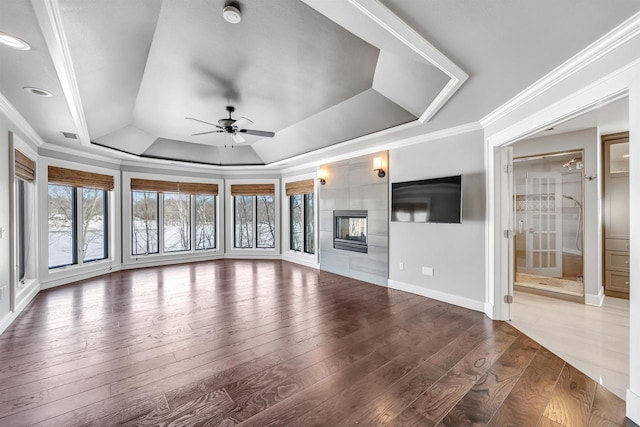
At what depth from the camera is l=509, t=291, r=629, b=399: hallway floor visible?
7.77ft

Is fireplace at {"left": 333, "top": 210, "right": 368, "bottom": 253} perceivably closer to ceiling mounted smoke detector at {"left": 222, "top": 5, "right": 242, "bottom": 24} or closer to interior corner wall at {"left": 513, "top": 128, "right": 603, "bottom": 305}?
interior corner wall at {"left": 513, "top": 128, "right": 603, "bottom": 305}

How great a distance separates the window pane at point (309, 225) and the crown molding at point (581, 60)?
4.63 metres

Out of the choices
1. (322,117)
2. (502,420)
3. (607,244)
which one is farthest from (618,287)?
(322,117)

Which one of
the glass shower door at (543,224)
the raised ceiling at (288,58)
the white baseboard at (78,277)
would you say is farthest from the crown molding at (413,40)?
the white baseboard at (78,277)

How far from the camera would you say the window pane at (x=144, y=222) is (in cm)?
659

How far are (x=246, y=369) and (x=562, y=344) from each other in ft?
10.1

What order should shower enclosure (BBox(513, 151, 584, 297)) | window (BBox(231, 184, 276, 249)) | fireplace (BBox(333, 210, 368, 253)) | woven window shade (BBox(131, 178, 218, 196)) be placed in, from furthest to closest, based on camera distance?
window (BBox(231, 184, 276, 249)) < woven window shade (BBox(131, 178, 218, 196)) < fireplace (BBox(333, 210, 368, 253)) < shower enclosure (BBox(513, 151, 584, 297))

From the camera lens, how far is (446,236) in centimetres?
405

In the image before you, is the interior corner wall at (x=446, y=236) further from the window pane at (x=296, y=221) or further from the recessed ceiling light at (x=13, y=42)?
the recessed ceiling light at (x=13, y=42)

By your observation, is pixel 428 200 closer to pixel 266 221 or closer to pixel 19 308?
pixel 266 221

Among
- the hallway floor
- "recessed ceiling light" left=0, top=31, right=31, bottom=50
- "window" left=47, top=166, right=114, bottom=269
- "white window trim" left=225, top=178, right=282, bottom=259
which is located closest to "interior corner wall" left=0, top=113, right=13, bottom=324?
"recessed ceiling light" left=0, top=31, right=31, bottom=50

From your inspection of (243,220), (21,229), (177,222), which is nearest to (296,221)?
(243,220)

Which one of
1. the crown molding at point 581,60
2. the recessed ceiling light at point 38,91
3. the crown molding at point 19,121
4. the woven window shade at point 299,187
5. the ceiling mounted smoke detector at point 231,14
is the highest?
the ceiling mounted smoke detector at point 231,14

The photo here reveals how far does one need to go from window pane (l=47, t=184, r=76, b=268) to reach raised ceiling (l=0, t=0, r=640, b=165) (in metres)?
1.05
